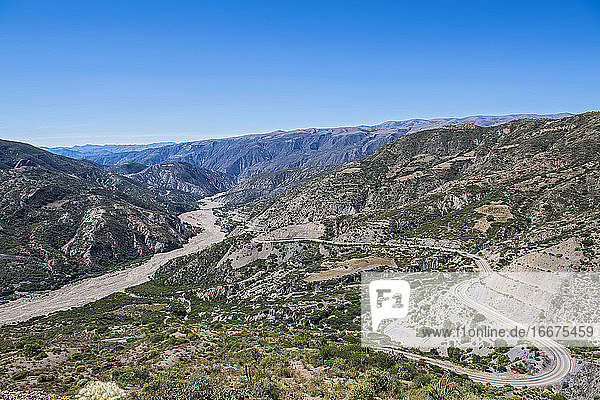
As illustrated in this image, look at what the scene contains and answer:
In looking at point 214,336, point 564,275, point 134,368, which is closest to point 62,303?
point 214,336

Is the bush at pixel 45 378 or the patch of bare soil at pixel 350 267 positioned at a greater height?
the bush at pixel 45 378

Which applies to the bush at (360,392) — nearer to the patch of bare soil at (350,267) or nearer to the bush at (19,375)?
the bush at (19,375)

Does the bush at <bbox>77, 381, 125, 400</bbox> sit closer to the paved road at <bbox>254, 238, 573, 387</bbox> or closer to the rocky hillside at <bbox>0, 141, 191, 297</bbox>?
the paved road at <bbox>254, 238, 573, 387</bbox>

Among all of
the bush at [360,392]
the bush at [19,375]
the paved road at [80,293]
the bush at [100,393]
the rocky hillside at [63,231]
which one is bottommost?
the paved road at [80,293]

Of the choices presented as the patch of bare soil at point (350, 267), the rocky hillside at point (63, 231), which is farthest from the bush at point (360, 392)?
the rocky hillside at point (63, 231)

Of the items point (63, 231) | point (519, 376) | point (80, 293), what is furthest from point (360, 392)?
point (63, 231)

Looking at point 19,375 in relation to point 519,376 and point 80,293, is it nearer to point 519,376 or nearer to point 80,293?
point 519,376
